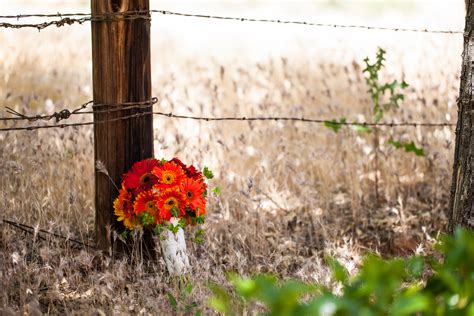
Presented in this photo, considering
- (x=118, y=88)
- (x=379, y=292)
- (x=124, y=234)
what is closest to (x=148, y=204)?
(x=124, y=234)

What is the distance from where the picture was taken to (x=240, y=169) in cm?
559

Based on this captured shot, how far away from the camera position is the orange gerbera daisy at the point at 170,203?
363 cm

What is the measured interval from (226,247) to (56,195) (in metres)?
1.10

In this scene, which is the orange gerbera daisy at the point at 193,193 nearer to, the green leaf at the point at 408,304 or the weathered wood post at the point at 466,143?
the weathered wood post at the point at 466,143

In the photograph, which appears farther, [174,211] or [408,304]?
[174,211]

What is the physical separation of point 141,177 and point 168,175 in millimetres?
125

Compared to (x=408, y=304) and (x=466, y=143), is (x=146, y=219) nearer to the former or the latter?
(x=466, y=143)

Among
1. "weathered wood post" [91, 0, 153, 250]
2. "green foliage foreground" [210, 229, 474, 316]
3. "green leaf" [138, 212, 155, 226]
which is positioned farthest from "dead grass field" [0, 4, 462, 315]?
"green foliage foreground" [210, 229, 474, 316]

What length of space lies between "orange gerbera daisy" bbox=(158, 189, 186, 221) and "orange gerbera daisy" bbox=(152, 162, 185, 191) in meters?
0.03

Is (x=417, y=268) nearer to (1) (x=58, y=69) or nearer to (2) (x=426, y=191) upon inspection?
(2) (x=426, y=191)

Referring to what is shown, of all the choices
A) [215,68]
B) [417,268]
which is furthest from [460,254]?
[215,68]

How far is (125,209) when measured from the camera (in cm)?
372

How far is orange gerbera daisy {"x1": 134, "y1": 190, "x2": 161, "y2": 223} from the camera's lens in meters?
3.64

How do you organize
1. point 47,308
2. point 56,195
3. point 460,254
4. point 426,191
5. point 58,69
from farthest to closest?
point 58,69, point 426,191, point 56,195, point 47,308, point 460,254
